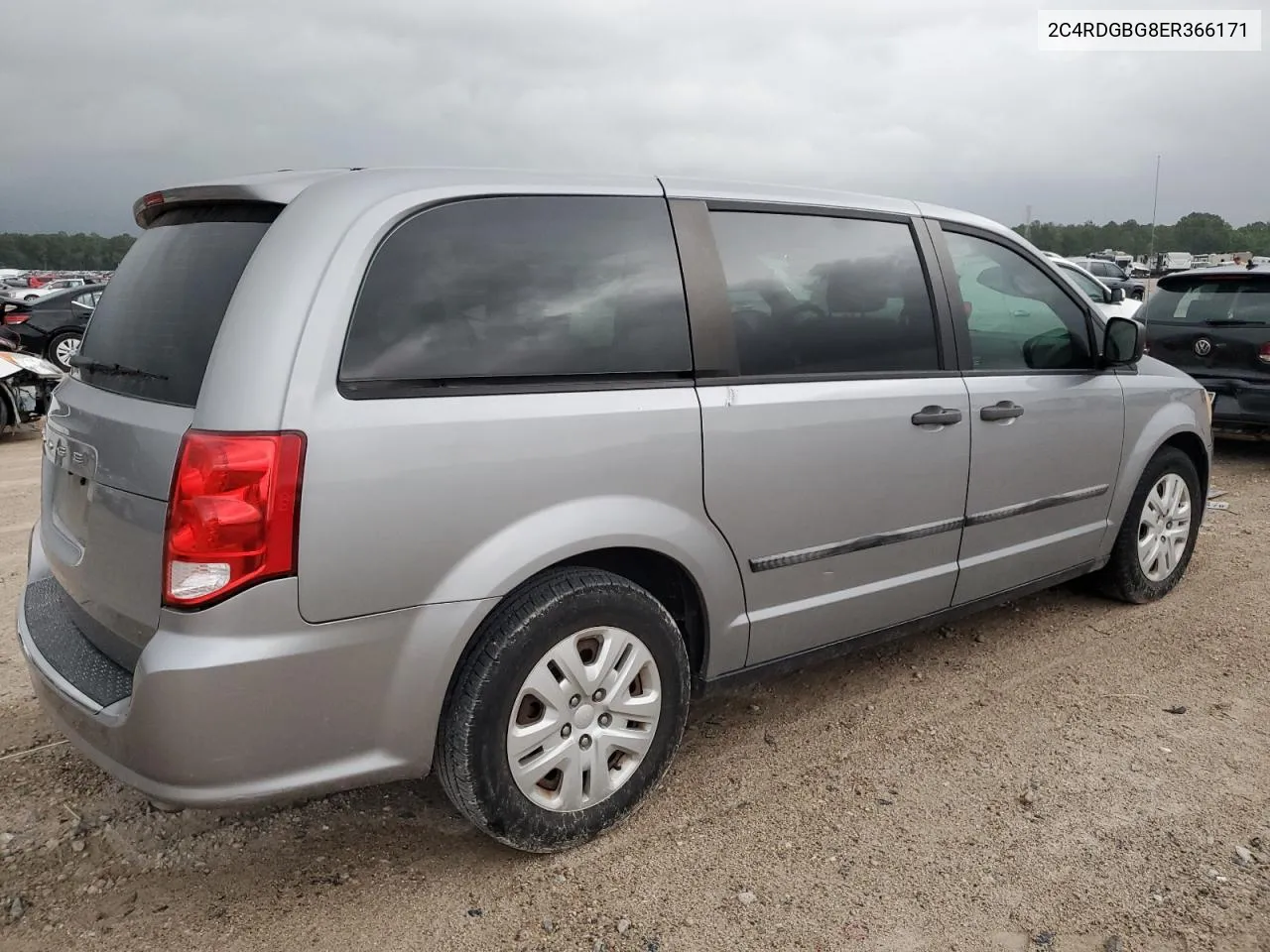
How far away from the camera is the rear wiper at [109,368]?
7.71 feet

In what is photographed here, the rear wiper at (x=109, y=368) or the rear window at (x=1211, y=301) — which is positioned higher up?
the rear window at (x=1211, y=301)

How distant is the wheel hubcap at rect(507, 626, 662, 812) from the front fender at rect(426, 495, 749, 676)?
0.24 meters

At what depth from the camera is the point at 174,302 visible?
2.42 metres

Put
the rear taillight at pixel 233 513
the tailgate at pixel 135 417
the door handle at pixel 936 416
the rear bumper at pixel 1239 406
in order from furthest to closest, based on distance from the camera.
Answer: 1. the rear bumper at pixel 1239 406
2. the door handle at pixel 936 416
3. the tailgate at pixel 135 417
4. the rear taillight at pixel 233 513

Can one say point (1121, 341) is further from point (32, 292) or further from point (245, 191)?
point (32, 292)

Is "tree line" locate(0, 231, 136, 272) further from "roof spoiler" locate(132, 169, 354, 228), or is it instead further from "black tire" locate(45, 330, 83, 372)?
"roof spoiler" locate(132, 169, 354, 228)

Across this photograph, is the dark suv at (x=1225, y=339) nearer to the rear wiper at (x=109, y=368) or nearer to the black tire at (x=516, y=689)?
the black tire at (x=516, y=689)

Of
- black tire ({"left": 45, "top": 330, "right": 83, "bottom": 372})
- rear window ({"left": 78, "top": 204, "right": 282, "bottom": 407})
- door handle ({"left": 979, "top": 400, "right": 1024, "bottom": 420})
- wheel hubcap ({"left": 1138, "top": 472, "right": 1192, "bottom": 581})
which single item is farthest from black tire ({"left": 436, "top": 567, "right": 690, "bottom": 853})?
black tire ({"left": 45, "top": 330, "right": 83, "bottom": 372})

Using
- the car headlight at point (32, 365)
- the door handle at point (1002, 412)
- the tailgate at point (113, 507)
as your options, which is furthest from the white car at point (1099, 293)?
the tailgate at point (113, 507)

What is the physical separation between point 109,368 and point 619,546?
138 centimetres

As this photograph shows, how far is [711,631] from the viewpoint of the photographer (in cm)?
283

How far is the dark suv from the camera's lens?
23.9 ft

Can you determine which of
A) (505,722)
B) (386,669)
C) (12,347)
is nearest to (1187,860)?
(505,722)

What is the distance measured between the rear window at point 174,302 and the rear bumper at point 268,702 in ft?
1.76
